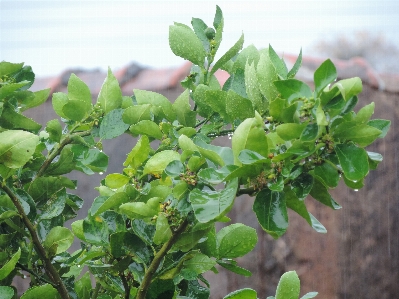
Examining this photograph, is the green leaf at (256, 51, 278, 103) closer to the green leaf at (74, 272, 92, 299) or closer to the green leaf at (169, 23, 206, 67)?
the green leaf at (169, 23, 206, 67)

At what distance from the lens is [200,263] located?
54 centimetres

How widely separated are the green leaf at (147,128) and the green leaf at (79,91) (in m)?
0.07

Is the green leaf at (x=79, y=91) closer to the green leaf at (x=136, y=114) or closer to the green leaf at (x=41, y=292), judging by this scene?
the green leaf at (x=136, y=114)

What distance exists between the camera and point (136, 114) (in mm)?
598

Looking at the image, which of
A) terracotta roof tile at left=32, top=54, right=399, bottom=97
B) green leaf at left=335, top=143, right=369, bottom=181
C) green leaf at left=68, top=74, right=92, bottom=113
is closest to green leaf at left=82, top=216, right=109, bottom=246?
green leaf at left=68, top=74, right=92, bottom=113

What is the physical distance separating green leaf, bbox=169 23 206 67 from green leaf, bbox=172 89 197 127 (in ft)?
0.14

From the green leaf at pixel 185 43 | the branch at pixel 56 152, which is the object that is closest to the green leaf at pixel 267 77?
the green leaf at pixel 185 43

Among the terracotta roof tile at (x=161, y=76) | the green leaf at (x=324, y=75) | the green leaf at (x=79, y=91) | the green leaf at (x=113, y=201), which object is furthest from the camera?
the terracotta roof tile at (x=161, y=76)

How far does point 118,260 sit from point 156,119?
0.17 metres

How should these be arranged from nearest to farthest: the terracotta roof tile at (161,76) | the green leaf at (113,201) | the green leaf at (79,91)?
the green leaf at (113,201)
the green leaf at (79,91)
the terracotta roof tile at (161,76)

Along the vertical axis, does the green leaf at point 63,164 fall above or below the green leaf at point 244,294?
above

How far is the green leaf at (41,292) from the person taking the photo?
550mm

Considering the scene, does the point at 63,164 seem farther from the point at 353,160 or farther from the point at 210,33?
the point at 353,160

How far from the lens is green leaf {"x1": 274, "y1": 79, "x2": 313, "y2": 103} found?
44 cm
